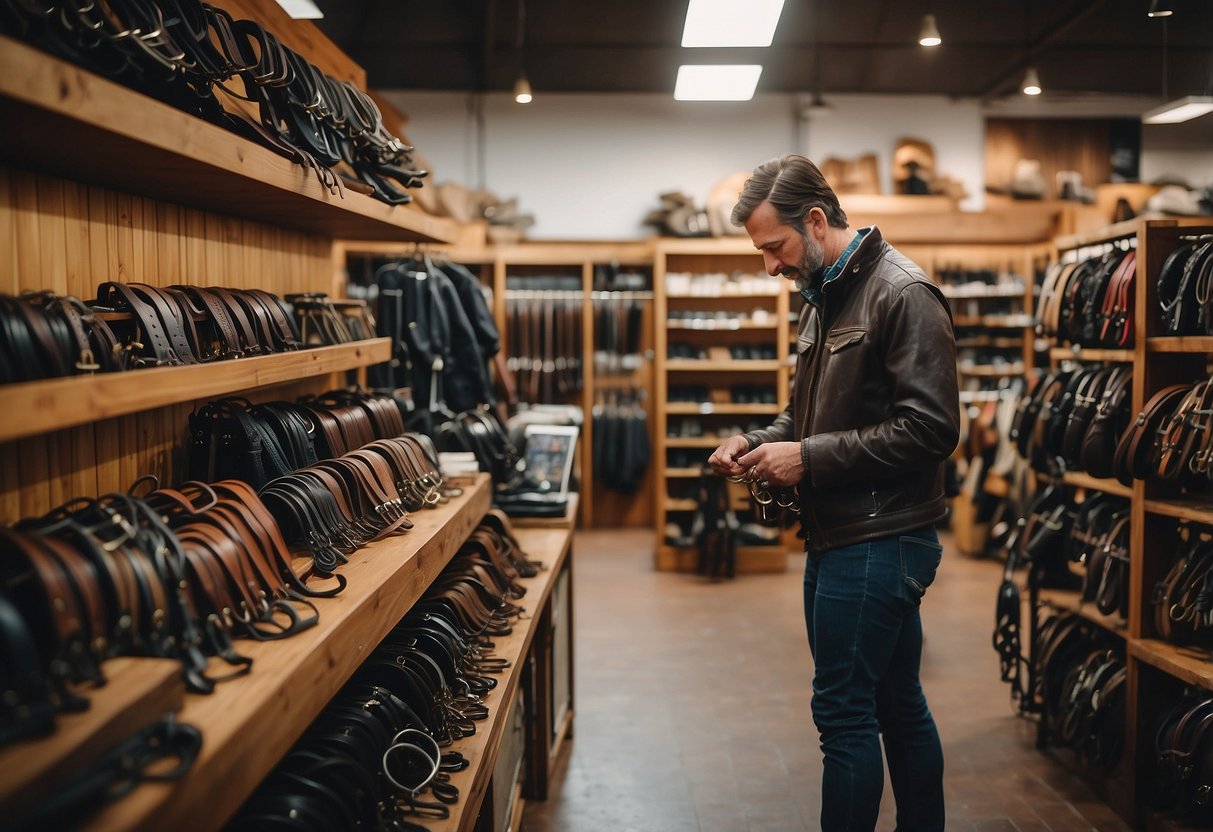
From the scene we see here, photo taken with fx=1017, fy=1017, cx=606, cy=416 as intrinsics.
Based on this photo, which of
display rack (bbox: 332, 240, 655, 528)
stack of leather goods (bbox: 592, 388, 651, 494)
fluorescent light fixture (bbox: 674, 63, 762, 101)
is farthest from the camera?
stack of leather goods (bbox: 592, 388, 651, 494)

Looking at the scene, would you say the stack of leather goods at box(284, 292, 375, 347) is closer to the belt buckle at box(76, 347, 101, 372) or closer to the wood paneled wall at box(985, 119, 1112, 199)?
the belt buckle at box(76, 347, 101, 372)

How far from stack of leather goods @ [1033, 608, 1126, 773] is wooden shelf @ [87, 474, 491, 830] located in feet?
8.34

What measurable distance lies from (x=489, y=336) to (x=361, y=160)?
8.75ft

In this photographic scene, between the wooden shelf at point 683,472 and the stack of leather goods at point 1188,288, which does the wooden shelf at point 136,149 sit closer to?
the stack of leather goods at point 1188,288

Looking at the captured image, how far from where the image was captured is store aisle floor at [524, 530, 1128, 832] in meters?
3.52

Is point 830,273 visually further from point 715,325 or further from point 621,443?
point 621,443

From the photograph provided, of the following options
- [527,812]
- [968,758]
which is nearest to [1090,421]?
[968,758]

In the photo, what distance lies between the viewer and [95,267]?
6.88 feet

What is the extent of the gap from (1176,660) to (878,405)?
142 cm

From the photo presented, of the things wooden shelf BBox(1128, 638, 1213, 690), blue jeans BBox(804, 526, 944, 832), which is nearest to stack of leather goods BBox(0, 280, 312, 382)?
blue jeans BBox(804, 526, 944, 832)

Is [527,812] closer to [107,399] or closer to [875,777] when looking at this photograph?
[875,777]

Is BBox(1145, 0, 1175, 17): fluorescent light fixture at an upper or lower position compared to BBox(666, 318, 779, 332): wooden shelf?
upper

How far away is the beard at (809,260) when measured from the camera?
2.61 meters

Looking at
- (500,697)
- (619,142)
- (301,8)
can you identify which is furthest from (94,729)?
(619,142)
